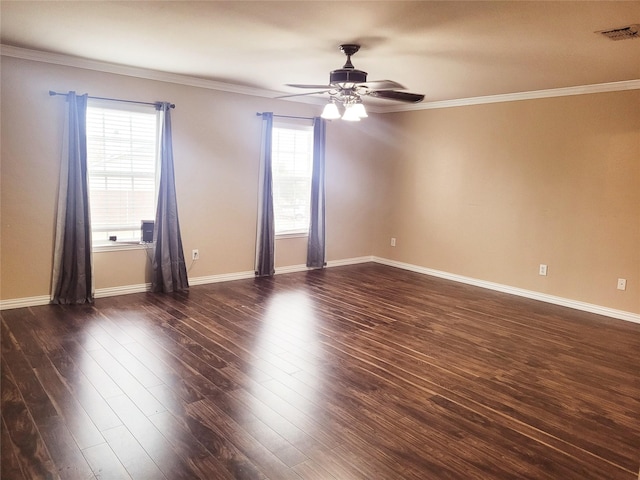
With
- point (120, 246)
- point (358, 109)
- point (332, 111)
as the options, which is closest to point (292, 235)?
point (120, 246)

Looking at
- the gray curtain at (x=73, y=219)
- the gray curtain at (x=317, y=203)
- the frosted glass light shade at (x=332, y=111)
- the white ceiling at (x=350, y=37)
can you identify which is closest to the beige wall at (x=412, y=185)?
the gray curtain at (x=73, y=219)

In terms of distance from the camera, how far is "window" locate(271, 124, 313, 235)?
6.00 meters

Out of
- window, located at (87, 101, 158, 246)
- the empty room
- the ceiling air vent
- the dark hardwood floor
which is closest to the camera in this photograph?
the dark hardwood floor

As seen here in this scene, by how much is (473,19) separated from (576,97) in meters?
2.70

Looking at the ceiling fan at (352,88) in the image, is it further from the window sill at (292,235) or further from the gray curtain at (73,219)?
the window sill at (292,235)

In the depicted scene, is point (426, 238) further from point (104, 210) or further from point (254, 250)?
point (104, 210)

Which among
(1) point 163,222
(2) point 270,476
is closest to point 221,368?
(2) point 270,476

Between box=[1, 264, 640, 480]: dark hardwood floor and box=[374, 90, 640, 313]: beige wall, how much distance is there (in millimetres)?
688

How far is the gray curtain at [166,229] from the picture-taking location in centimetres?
490

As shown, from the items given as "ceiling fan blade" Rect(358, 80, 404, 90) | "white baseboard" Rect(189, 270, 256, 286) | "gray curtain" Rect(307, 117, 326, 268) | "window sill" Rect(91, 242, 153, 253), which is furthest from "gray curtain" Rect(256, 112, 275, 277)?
"ceiling fan blade" Rect(358, 80, 404, 90)

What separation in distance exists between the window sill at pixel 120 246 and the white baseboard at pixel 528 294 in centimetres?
366

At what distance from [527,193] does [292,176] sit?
2997 millimetres

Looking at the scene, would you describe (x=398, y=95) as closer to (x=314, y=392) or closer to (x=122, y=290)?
(x=314, y=392)

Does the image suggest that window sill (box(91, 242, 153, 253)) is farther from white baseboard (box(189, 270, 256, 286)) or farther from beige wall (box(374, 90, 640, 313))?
beige wall (box(374, 90, 640, 313))
